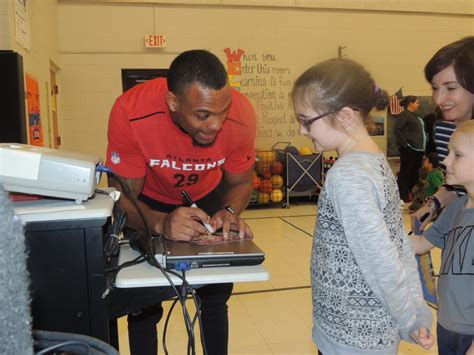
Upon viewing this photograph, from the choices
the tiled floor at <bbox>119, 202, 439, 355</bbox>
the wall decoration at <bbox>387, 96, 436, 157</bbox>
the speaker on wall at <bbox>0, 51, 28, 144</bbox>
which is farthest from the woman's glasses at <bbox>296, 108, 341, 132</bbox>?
the wall decoration at <bbox>387, 96, 436, 157</bbox>

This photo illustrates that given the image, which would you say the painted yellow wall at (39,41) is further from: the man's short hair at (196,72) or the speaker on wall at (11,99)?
the man's short hair at (196,72)

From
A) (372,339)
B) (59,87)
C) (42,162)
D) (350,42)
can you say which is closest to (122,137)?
(42,162)

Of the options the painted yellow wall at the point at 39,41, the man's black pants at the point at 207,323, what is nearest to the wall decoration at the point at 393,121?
the painted yellow wall at the point at 39,41

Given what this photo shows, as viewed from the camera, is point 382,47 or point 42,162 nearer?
point 42,162

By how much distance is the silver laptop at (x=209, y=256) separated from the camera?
105 cm

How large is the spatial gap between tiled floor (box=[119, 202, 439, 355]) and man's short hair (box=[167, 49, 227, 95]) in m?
1.27

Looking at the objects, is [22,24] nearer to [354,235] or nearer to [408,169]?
[354,235]

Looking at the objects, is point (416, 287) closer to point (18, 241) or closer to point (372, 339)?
point (372, 339)

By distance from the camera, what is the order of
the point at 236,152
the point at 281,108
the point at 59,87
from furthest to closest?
the point at 281,108, the point at 59,87, the point at 236,152

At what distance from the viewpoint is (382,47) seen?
6746 mm

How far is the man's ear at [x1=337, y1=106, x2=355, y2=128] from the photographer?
1.10 meters

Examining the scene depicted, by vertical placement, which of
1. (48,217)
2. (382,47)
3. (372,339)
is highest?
(382,47)

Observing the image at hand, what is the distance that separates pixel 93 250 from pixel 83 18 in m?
5.60

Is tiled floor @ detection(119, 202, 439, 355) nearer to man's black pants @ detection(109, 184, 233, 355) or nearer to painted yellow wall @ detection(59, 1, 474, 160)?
man's black pants @ detection(109, 184, 233, 355)
